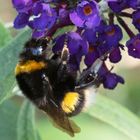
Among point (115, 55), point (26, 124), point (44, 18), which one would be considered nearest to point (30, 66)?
point (44, 18)

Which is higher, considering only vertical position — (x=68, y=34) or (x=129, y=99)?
(x=68, y=34)

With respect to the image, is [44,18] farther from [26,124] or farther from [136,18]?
[26,124]

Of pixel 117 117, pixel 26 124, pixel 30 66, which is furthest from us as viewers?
pixel 117 117

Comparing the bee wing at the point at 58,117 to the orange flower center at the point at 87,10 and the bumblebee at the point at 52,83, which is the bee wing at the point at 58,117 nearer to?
the bumblebee at the point at 52,83

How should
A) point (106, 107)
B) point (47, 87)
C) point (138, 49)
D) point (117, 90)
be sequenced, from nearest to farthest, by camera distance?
point (47, 87)
point (138, 49)
point (106, 107)
point (117, 90)

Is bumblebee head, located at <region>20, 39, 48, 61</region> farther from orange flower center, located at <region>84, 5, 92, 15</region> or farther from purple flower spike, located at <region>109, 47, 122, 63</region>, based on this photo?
purple flower spike, located at <region>109, 47, 122, 63</region>

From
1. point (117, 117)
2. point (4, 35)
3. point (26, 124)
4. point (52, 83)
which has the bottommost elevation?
point (117, 117)

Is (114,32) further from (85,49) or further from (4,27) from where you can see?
(4,27)

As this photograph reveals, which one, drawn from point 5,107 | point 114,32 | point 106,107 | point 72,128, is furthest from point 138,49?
point 5,107
